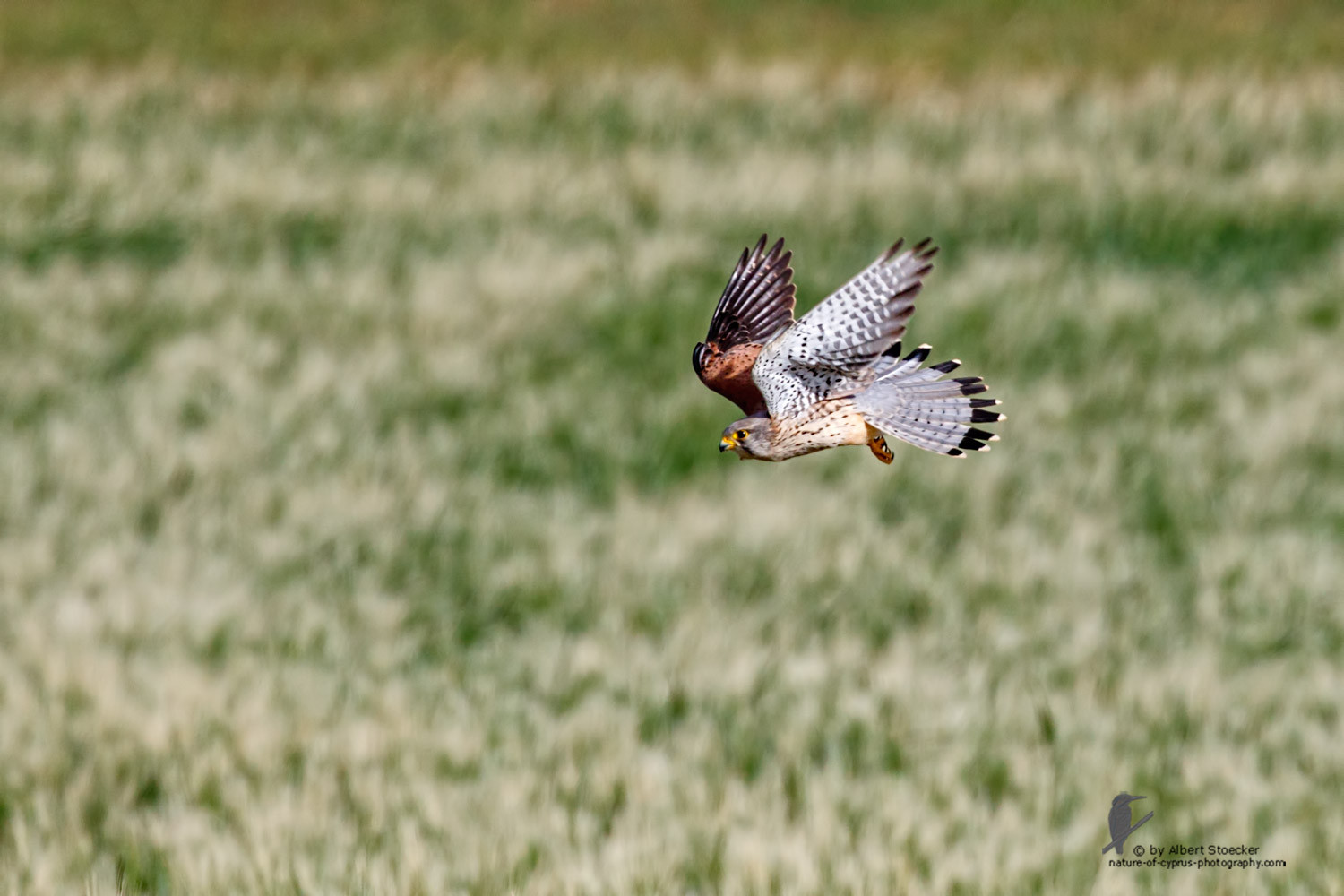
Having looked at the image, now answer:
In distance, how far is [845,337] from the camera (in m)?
0.62

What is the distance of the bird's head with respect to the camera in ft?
2.04

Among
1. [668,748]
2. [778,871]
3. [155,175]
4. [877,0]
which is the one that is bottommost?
[778,871]

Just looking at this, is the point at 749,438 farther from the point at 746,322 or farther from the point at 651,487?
the point at 651,487

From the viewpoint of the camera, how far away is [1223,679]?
19.5 feet

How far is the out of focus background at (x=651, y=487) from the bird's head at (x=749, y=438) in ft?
1.72

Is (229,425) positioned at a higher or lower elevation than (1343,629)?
higher

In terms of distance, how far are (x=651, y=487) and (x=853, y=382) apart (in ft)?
25.3

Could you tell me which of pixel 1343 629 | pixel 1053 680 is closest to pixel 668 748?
pixel 1053 680

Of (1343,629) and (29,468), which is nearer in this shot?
(1343,629)

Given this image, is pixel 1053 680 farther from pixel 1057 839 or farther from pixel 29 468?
pixel 29 468

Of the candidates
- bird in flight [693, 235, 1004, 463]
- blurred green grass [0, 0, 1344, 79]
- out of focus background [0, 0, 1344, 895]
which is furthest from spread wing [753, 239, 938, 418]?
blurred green grass [0, 0, 1344, 79]

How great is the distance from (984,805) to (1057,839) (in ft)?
1.06

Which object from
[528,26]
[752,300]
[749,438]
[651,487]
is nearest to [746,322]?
[752,300]

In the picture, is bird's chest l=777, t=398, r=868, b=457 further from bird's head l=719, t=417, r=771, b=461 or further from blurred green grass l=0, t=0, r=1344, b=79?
blurred green grass l=0, t=0, r=1344, b=79
